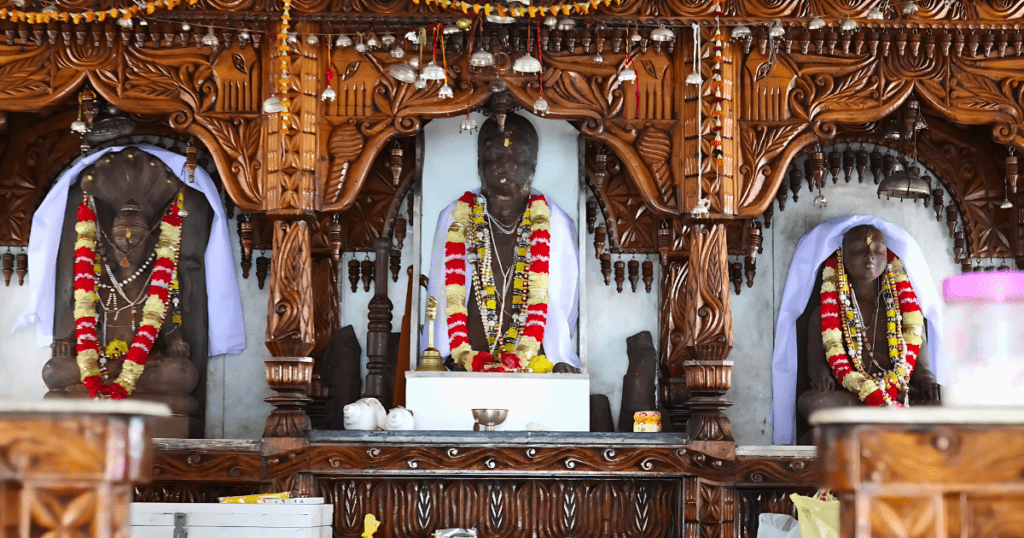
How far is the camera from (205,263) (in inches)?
255

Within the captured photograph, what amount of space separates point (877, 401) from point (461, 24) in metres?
3.21

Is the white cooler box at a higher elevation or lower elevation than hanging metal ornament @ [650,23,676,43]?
lower

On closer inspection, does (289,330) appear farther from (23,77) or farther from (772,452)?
(772,452)

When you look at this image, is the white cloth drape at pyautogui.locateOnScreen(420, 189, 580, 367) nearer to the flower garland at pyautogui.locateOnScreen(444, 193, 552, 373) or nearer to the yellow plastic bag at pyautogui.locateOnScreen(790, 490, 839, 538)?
the flower garland at pyautogui.locateOnScreen(444, 193, 552, 373)

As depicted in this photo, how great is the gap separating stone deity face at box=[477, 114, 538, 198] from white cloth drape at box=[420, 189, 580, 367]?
0.19 meters

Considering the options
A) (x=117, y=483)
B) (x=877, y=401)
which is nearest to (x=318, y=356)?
(x=877, y=401)

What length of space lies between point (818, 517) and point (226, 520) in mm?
2682

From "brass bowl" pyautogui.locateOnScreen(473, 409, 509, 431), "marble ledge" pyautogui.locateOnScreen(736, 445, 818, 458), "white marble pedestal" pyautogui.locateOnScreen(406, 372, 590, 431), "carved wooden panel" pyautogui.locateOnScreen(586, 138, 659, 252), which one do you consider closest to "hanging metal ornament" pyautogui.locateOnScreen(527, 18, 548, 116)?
"carved wooden panel" pyautogui.locateOnScreen(586, 138, 659, 252)

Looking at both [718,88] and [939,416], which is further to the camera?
[718,88]

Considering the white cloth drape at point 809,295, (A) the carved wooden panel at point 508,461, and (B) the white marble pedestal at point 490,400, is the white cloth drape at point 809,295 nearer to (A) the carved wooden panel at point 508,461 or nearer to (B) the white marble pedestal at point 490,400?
(A) the carved wooden panel at point 508,461

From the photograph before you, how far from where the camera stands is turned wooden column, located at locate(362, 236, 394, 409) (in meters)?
6.40

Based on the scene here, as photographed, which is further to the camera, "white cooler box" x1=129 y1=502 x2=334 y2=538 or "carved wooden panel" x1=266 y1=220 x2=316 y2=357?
"carved wooden panel" x1=266 y1=220 x2=316 y2=357

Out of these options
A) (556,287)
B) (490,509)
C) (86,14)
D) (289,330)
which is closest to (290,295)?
(289,330)

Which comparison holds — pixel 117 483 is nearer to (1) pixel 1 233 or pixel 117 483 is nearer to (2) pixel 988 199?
(1) pixel 1 233
